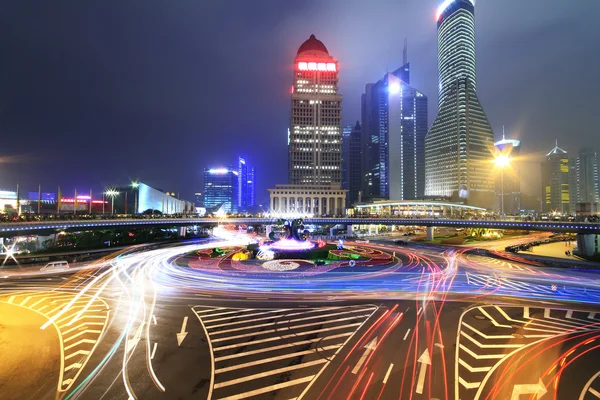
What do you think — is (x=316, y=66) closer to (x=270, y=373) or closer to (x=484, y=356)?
(x=484, y=356)

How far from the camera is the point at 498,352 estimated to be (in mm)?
17219

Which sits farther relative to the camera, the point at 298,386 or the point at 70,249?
the point at 70,249

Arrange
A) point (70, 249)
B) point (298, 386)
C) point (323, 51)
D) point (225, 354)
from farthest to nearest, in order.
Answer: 1. point (323, 51)
2. point (70, 249)
3. point (225, 354)
4. point (298, 386)

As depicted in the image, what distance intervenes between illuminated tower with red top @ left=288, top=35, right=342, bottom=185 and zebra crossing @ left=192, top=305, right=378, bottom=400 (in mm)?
146490

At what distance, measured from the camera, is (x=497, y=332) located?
20.2 metres

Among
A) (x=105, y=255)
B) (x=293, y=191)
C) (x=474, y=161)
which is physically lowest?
(x=105, y=255)

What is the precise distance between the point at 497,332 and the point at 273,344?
14940 millimetres

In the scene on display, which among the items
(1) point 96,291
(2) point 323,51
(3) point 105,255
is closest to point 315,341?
(1) point 96,291

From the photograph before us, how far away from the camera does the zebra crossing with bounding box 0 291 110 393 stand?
616 inches

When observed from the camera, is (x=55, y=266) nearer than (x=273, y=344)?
No

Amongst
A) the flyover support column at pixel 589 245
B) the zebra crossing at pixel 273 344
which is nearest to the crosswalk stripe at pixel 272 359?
the zebra crossing at pixel 273 344

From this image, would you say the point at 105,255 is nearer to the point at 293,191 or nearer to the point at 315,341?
the point at 315,341

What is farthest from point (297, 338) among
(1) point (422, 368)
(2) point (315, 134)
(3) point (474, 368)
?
(2) point (315, 134)

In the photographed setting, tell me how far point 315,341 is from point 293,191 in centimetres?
14809
